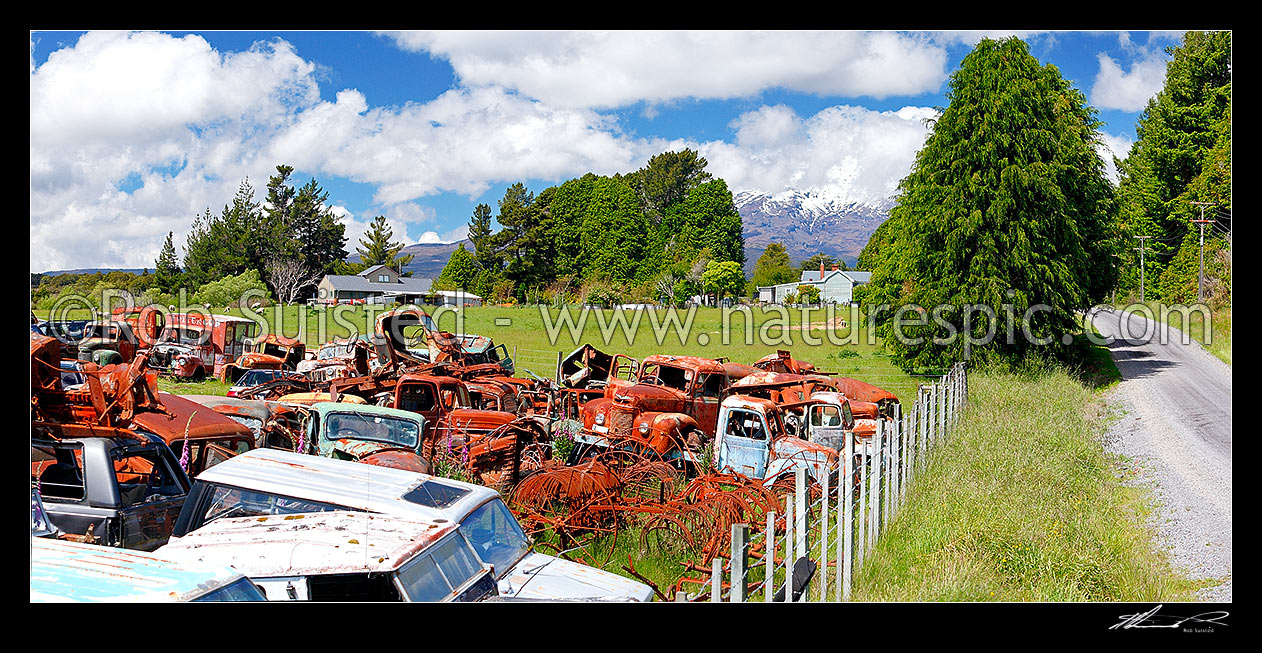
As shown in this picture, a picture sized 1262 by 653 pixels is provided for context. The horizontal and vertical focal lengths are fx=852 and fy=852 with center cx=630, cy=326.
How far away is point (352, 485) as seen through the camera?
250 inches

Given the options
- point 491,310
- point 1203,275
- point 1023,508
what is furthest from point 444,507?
point 491,310

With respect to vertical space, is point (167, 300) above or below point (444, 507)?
above

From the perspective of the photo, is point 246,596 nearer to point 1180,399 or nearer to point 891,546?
point 891,546

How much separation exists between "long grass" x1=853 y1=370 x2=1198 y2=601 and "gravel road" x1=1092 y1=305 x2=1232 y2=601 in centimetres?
33

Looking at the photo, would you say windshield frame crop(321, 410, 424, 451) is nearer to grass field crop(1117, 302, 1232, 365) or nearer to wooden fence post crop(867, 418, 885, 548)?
wooden fence post crop(867, 418, 885, 548)

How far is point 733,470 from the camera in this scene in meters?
11.5

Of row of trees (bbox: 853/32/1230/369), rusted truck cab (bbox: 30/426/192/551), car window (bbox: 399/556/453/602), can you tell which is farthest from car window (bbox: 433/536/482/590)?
row of trees (bbox: 853/32/1230/369)

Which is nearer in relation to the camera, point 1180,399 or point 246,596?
point 246,596

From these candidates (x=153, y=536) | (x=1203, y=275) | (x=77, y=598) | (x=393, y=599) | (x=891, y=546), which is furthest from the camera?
(x=1203, y=275)

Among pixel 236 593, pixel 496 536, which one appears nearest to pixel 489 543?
pixel 496 536

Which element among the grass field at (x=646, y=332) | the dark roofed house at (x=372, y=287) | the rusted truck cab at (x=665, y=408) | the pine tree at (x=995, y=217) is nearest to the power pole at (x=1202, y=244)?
the pine tree at (x=995, y=217)

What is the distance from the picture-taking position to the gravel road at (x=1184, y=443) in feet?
30.4

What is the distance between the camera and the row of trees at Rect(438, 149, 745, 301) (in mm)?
53469

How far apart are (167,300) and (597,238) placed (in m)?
40.6
